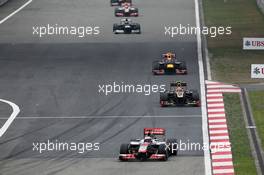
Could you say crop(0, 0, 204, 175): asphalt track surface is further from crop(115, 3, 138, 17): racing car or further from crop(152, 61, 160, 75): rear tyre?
crop(115, 3, 138, 17): racing car

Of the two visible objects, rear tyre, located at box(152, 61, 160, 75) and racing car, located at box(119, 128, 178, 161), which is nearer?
racing car, located at box(119, 128, 178, 161)

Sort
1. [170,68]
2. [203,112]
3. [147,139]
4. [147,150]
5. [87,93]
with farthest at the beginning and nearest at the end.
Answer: [170,68] → [87,93] → [203,112] → [147,139] → [147,150]

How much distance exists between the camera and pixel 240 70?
64625mm

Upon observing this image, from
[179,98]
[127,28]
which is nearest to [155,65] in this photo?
[179,98]

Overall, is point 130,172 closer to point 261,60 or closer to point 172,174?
point 172,174

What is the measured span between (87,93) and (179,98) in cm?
689

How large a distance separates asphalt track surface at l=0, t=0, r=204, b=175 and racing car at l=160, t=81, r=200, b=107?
21.7 inches

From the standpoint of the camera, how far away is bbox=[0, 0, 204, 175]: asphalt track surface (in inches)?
1645

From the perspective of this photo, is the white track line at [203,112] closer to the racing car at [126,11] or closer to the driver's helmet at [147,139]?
the driver's helmet at [147,139]

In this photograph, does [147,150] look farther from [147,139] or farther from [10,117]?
[10,117]

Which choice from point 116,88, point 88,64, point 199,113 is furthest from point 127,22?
point 199,113

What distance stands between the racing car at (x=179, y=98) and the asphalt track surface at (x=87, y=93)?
1.81 feet

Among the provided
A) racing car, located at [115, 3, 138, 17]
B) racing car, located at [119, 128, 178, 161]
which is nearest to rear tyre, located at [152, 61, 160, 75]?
racing car, located at [119, 128, 178, 161]

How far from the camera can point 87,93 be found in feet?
189
